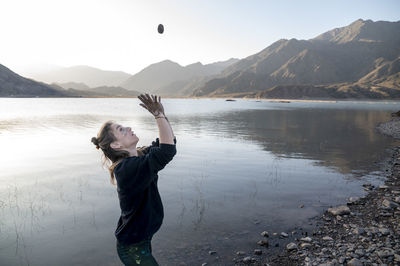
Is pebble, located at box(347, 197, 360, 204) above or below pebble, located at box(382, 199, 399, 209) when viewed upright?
below

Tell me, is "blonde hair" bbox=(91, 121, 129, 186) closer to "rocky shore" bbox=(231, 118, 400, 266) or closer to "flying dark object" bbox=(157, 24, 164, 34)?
"flying dark object" bbox=(157, 24, 164, 34)

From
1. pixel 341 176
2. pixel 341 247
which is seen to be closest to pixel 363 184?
pixel 341 176

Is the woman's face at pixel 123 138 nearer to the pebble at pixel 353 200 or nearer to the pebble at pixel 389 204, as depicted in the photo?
the pebble at pixel 389 204

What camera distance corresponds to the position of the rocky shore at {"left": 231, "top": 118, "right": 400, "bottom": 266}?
7.02m

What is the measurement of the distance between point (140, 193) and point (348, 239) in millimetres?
7111

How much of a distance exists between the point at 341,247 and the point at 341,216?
8.91 ft

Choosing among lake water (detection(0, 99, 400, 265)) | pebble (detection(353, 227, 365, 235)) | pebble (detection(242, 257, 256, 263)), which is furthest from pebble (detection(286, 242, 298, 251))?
pebble (detection(353, 227, 365, 235))

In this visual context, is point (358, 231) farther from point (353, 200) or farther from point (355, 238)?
point (353, 200)

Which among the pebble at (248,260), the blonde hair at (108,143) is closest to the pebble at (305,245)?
the pebble at (248,260)

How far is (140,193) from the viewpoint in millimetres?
3605

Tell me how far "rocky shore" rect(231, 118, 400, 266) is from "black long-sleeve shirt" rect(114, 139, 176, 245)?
462 cm

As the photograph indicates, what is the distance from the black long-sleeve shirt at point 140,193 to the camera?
3262 millimetres

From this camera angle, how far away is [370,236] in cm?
812

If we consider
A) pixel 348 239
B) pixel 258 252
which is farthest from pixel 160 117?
pixel 348 239
